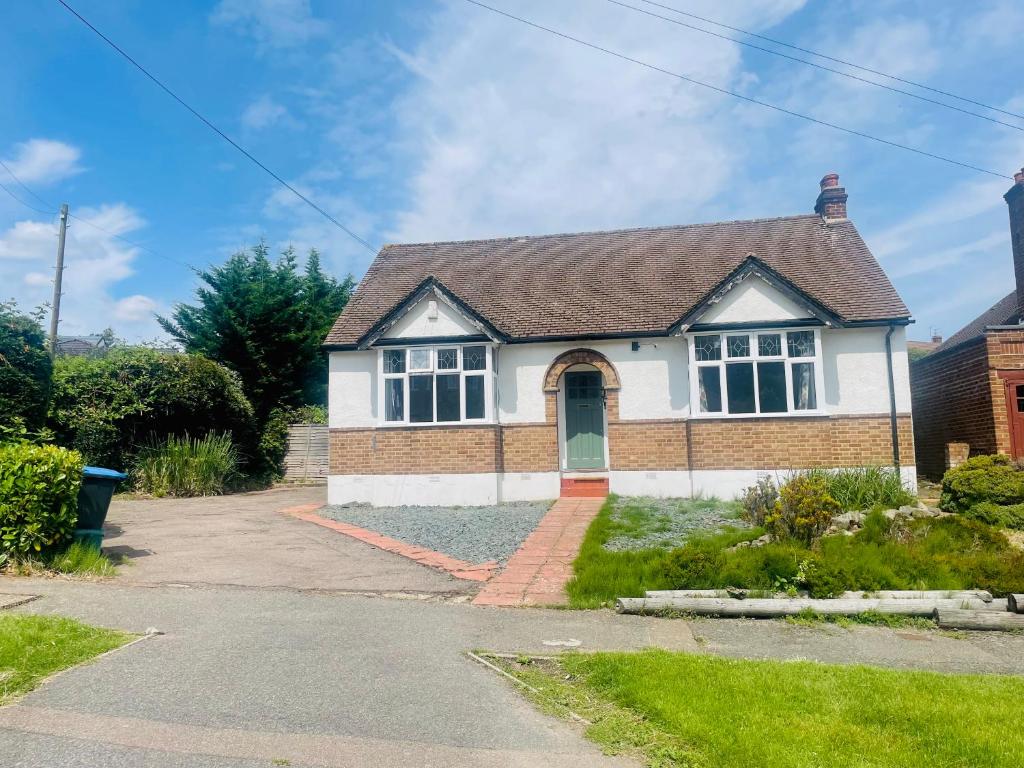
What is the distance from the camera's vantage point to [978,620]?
6152 mm

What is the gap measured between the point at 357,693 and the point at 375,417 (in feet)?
36.0

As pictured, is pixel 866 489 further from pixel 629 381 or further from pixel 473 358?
pixel 473 358

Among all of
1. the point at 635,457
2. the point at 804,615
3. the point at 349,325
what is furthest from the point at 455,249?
the point at 804,615

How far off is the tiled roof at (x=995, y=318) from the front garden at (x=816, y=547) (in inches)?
421

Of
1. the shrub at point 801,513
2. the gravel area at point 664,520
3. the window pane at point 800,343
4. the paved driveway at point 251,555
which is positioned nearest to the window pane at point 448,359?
the paved driveway at point 251,555

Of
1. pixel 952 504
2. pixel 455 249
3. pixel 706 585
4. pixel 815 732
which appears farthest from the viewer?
pixel 455 249

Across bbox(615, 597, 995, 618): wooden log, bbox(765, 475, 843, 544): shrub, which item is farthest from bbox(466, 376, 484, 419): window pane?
bbox(615, 597, 995, 618): wooden log

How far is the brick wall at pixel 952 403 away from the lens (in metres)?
14.5

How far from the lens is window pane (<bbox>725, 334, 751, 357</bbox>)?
13938 millimetres

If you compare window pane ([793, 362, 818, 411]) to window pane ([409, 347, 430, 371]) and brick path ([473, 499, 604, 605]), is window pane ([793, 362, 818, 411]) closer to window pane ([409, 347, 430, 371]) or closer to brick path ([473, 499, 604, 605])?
brick path ([473, 499, 604, 605])

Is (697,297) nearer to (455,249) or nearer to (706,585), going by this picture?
(455,249)

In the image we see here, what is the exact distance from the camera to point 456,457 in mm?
14570

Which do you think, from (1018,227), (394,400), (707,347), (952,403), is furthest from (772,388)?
(1018,227)

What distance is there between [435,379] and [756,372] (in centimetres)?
675
